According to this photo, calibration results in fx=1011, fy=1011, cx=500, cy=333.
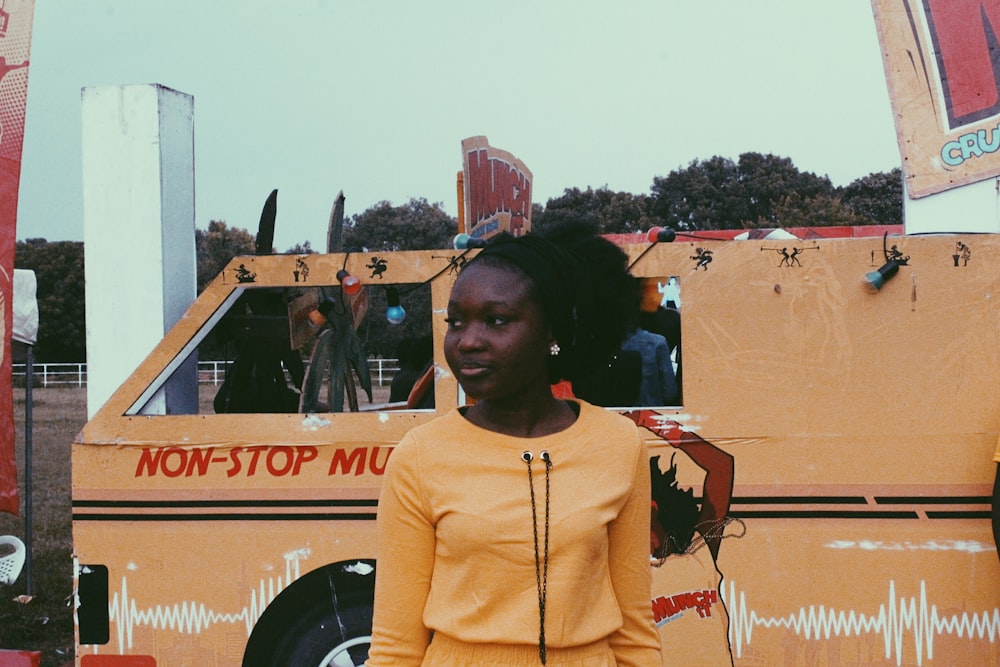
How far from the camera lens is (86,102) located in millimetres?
4309

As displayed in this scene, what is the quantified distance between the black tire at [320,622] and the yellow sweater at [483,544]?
2234 millimetres

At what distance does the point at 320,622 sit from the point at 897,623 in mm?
2188

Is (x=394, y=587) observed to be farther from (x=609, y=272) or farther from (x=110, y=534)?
(x=110, y=534)

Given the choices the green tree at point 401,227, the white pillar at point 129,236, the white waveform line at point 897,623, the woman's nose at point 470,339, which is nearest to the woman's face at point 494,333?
the woman's nose at point 470,339

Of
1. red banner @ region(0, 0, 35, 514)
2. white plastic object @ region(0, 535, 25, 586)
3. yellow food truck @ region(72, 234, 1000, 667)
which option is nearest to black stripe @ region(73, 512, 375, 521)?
yellow food truck @ region(72, 234, 1000, 667)

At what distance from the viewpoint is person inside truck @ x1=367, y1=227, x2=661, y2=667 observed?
1.72m

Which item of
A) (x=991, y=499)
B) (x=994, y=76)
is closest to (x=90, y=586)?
(x=991, y=499)

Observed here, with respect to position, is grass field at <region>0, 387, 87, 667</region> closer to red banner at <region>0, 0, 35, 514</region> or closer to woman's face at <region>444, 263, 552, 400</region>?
red banner at <region>0, 0, 35, 514</region>

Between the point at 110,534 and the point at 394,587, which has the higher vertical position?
the point at 394,587

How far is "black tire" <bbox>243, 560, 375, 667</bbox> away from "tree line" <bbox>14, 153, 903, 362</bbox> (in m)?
20.9

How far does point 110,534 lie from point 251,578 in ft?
1.93

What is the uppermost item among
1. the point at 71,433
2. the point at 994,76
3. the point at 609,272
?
the point at 994,76

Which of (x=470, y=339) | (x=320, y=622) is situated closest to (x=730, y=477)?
(x=320, y=622)

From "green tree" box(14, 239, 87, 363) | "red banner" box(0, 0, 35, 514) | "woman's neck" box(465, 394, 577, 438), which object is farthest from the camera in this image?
"green tree" box(14, 239, 87, 363)
